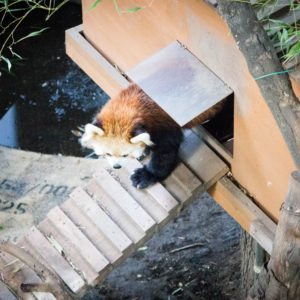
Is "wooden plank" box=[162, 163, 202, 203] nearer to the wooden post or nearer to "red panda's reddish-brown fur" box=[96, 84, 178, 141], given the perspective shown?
"red panda's reddish-brown fur" box=[96, 84, 178, 141]

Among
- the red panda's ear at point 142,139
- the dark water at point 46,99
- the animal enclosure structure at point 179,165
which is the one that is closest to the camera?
the animal enclosure structure at point 179,165

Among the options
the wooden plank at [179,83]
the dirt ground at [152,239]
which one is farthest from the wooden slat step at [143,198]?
the dirt ground at [152,239]

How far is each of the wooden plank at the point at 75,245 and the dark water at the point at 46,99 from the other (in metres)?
2.76

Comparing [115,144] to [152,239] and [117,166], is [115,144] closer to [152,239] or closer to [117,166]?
[117,166]

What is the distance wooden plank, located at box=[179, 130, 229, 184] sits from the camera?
3.76 meters

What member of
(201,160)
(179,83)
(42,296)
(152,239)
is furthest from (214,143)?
(152,239)

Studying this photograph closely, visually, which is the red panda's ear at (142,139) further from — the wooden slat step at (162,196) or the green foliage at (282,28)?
the green foliage at (282,28)

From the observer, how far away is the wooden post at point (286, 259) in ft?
8.22

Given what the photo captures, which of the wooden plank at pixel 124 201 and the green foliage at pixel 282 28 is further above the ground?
the green foliage at pixel 282 28

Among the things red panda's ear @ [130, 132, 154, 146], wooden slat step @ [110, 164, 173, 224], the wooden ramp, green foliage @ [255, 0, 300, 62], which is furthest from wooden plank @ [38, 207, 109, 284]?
green foliage @ [255, 0, 300, 62]

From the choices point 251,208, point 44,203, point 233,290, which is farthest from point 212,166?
point 44,203

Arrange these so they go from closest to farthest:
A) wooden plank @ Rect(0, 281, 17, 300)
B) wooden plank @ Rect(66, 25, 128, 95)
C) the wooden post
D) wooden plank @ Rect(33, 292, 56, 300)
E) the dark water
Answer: the wooden post → wooden plank @ Rect(33, 292, 56, 300) → wooden plank @ Rect(0, 281, 17, 300) → wooden plank @ Rect(66, 25, 128, 95) → the dark water

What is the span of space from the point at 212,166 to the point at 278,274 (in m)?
1.05

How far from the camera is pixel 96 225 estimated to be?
3824 mm
